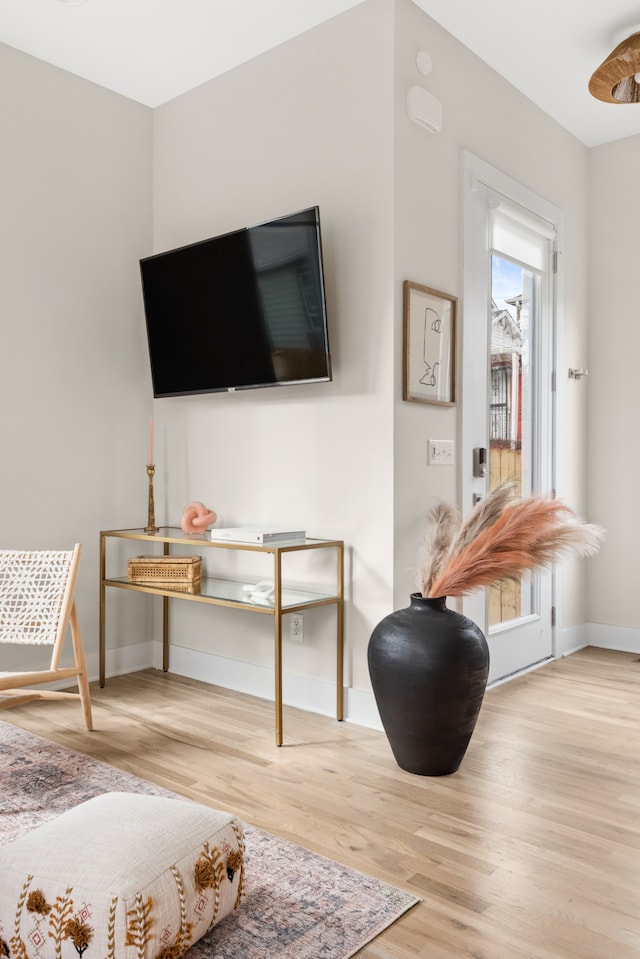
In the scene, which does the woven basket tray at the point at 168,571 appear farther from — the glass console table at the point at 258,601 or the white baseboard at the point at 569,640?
the white baseboard at the point at 569,640

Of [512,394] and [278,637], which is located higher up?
[512,394]

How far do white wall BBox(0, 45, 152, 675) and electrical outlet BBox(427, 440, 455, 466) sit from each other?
5.02 feet

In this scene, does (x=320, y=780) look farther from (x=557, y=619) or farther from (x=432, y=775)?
(x=557, y=619)

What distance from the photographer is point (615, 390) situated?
163 inches

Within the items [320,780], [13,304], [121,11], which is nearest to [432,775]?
[320,780]

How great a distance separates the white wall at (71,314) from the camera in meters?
3.20

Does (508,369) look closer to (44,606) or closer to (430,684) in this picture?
(430,684)

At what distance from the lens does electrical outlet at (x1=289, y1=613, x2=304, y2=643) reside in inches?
122

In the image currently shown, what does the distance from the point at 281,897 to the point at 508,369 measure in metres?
2.55

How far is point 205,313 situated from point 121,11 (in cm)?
121

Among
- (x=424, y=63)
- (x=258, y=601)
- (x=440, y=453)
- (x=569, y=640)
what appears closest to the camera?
(x=258, y=601)

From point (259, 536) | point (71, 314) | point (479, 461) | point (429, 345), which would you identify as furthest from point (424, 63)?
point (259, 536)

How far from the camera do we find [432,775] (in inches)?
93.6

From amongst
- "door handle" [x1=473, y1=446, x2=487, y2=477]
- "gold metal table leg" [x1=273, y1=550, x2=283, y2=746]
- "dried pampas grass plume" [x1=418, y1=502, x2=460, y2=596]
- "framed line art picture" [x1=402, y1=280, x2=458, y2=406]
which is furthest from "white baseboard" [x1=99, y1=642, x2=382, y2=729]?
"framed line art picture" [x1=402, y1=280, x2=458, y2=406]
